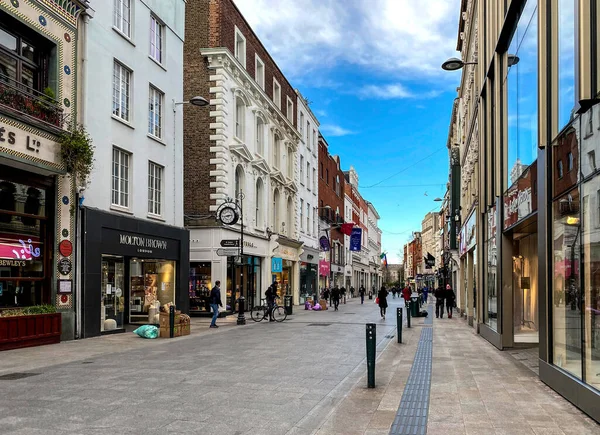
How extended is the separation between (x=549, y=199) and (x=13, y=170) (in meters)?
12.5

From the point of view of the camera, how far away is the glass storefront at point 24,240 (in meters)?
14.1

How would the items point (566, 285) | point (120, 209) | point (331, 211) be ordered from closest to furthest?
1. point (566, 285)
2. point (120, 209)
3. point (331, 211)

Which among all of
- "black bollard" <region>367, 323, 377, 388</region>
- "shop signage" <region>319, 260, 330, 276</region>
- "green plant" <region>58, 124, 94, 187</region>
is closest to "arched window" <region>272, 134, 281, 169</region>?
"shop signage" <region>319, 260, 330, 276</region>

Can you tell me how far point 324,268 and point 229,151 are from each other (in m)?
26.9

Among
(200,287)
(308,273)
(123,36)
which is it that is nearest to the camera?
(123,36)

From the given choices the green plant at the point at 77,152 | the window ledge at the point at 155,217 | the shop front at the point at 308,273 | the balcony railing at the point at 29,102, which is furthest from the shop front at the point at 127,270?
the shop front at the point at 308,273

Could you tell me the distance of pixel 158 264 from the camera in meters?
22.2

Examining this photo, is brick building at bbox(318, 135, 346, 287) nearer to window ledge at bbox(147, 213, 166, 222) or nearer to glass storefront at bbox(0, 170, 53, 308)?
window ledge at bbox(147, 213, 166, 222)

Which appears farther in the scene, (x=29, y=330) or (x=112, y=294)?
(x=112, y=294)

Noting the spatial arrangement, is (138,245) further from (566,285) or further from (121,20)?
(566,285)

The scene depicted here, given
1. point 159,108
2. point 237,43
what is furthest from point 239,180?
point 159,108

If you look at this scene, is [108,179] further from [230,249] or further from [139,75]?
[230,249]

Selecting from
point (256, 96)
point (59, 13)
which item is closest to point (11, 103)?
point (59, 13)

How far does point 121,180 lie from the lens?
19172mm
